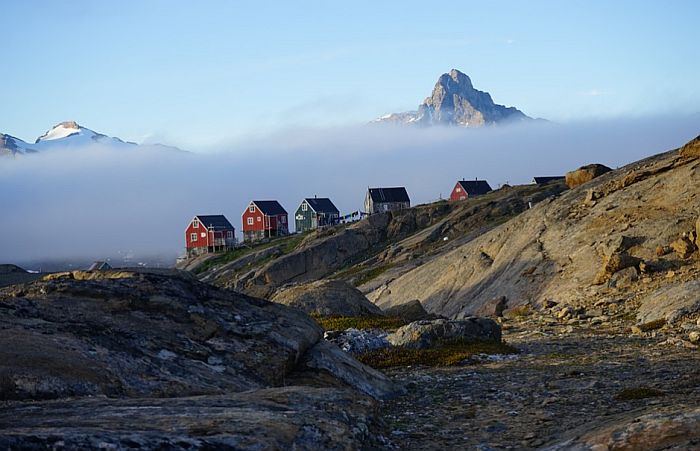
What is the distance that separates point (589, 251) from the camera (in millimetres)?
43562

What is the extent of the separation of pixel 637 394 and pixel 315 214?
147550 millimetres

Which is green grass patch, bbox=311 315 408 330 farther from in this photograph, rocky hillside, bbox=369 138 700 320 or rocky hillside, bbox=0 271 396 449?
rocky hillside, bbox=0 271 396 449

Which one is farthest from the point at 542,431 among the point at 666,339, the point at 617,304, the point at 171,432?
the point at 617,304

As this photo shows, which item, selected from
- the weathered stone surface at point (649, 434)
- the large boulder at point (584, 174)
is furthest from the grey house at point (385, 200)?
the weathered stone surface at point (649, 434)

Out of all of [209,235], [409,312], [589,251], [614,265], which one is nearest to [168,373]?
[409,312]

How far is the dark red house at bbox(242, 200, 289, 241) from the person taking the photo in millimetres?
158250

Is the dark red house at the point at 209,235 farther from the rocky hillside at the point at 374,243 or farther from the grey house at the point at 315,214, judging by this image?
the rocky hillside at the point at 374,243

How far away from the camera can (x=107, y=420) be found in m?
10.5

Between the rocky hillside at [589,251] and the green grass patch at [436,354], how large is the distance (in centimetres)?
925

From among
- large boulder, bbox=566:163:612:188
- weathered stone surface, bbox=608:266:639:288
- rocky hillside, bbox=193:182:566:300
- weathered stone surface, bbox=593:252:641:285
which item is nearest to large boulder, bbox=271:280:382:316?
weathered stone surface, bbox=593:252:641:285

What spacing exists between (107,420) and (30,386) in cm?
A: 275

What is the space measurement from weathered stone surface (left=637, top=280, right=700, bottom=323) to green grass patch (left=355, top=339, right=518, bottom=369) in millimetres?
6584

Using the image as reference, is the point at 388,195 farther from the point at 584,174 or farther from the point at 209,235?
the point at 584,174

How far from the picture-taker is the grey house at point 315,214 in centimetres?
16275
